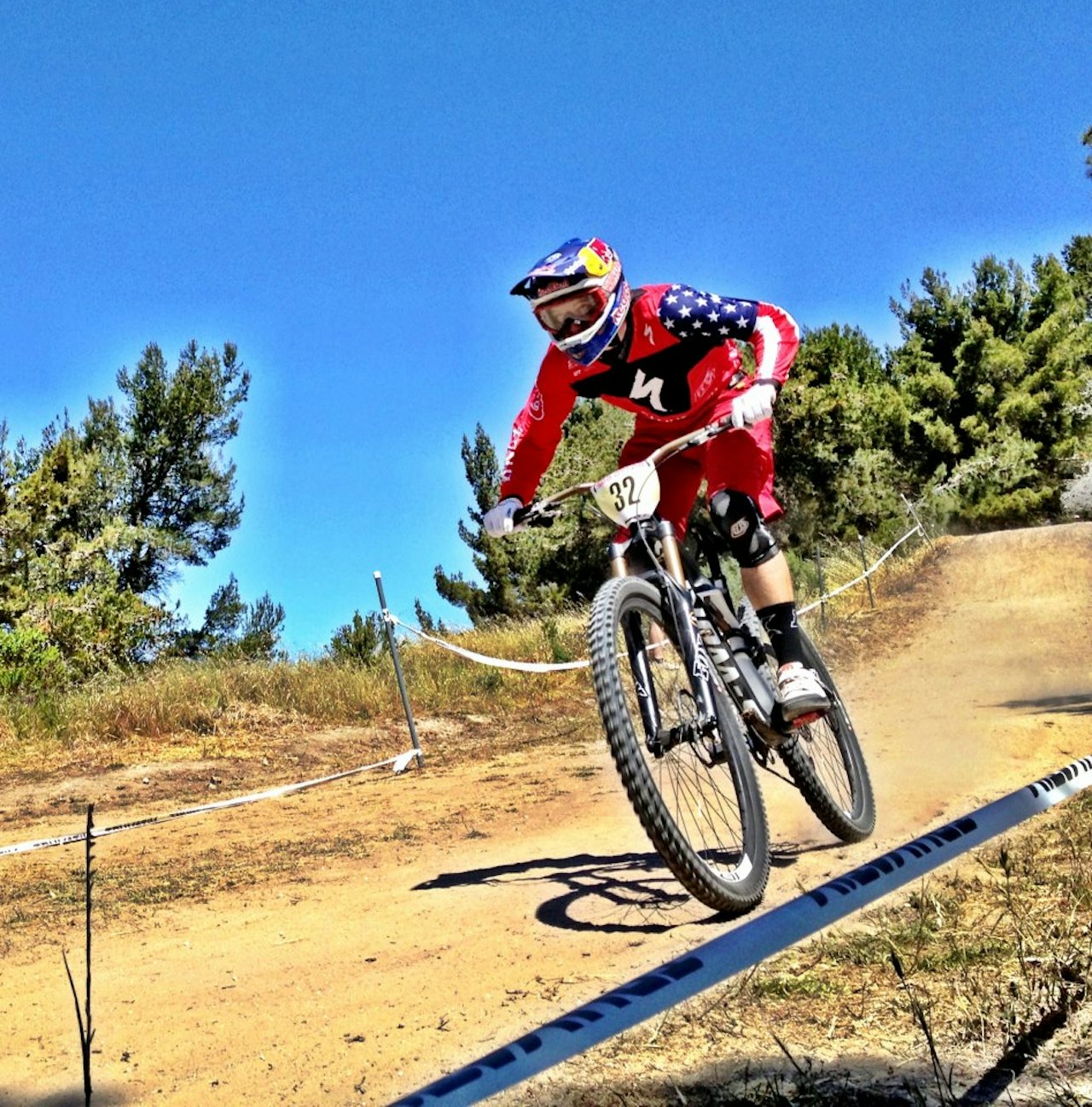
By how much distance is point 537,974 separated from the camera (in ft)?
11.6

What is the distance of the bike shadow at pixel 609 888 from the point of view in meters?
4.08

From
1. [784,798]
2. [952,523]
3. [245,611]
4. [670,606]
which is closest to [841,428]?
[952,523]

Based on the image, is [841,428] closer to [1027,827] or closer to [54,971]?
[1027,827]

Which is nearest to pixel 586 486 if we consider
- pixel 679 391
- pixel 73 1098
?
pixel 679 391

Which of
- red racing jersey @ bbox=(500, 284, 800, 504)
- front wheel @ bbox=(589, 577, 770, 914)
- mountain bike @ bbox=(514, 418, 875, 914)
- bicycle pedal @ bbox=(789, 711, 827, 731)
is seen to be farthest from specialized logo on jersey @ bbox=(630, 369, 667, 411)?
bicycle pedal @ bbox=(789, 711, 827, 731)

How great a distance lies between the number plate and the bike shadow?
136cm

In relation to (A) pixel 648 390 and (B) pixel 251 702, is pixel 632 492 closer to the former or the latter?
(A) pixel 648 390

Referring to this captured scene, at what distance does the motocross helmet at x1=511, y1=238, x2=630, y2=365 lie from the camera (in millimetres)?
4051

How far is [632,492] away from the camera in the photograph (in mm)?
4145

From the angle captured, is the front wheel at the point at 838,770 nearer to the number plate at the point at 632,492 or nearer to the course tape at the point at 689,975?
the number plate at the point at 632,492

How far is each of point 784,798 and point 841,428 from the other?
24.6 meters

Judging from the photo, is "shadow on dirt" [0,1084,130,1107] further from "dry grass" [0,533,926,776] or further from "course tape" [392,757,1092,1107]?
"dry grass" [0,533,926,776]

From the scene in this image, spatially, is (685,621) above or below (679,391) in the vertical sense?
below

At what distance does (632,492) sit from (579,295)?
0.70 m
